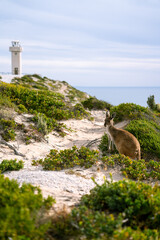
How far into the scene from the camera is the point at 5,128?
900 centimetres

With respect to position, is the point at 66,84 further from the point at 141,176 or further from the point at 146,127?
the point at 141,176

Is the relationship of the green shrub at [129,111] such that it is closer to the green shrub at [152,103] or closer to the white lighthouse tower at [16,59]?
the green shrub at [152,103]

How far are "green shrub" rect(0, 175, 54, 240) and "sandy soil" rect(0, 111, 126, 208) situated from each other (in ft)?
1.80

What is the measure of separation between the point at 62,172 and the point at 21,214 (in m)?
3.22

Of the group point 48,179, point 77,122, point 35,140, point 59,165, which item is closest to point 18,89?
point 77,122

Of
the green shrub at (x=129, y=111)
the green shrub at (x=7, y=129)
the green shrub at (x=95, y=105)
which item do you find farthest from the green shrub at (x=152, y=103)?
the green shrub at (x=7, y=129)

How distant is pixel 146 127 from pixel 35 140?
4.65 meters

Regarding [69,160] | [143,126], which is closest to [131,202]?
[69,160]

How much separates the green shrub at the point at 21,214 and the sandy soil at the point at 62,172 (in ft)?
1.80

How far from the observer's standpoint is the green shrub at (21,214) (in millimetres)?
2738

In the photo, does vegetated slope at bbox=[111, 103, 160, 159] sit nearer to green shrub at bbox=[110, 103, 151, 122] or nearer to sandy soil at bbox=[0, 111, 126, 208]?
green shrub at bbox=[110, 103, 151, 122]

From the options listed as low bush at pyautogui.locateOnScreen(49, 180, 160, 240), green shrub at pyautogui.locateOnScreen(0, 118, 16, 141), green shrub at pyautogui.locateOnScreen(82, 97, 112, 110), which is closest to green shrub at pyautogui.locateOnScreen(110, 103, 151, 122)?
green shrub at pyautogui.locateOnScreen(0, 118, 16, 141)

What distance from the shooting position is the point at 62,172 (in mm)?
6004

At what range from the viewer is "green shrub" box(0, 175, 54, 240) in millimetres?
2738
